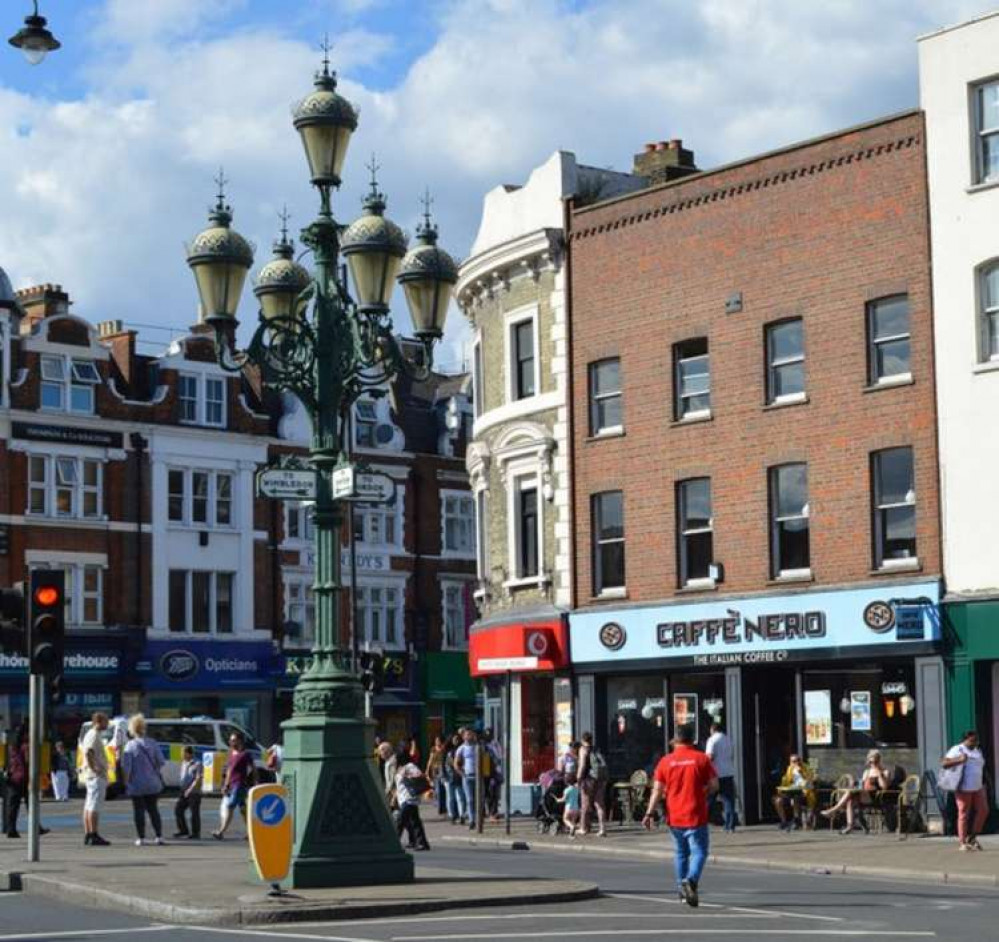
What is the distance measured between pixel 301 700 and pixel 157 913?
260 centimetres

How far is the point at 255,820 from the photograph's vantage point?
18.7 meters

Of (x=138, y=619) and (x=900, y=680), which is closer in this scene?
(x=900, y=680)

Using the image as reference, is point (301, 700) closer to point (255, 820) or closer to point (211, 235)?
point (255, 820)

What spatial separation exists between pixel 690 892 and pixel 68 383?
43584 mm

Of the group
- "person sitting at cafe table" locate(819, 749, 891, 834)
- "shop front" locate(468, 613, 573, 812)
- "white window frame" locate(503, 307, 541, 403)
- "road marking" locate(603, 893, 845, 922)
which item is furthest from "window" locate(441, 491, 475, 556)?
"road marking" locate(603, 893, 845, 922)

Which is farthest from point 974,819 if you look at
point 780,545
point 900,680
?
point 780,545

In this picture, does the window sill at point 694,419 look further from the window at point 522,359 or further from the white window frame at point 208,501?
the white window frame at point 208,501

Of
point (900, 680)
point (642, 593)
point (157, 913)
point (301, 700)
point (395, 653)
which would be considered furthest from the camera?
point (395, 653)

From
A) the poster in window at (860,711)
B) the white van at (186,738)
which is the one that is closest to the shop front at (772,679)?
the poster in window at (860,711)

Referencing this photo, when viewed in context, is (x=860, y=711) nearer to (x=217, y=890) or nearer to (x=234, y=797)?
(x=234, y=797)

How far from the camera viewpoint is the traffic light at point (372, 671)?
37125 mm

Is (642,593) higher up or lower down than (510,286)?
lower down

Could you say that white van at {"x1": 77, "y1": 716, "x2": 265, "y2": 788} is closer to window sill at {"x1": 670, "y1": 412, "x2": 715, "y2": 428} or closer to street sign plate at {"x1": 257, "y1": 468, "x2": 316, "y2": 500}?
window sill at {"x1": 670, "y1": 412, "x2": 715, "y2": 428}

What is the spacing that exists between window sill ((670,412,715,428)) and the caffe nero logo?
1076 inches
